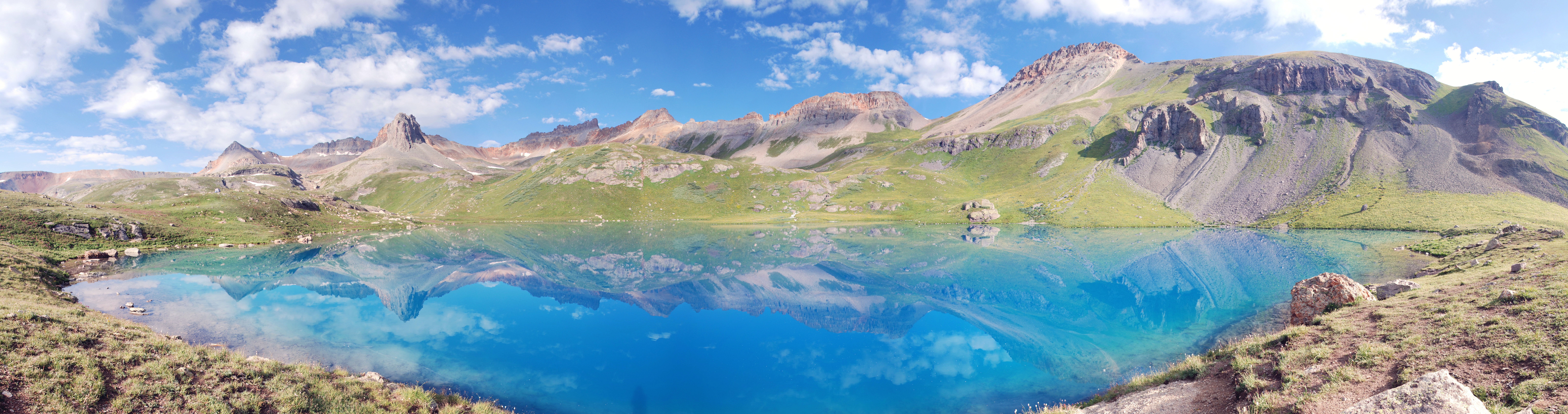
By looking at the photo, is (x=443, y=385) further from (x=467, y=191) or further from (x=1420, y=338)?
(x=467, y=191)

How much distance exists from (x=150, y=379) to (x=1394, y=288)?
154 feet

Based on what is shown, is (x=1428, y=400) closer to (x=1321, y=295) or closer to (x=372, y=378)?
(x=1321, y=295)

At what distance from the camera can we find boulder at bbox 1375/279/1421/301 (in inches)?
Result: 898

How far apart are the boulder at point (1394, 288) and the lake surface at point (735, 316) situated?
4.81 metres

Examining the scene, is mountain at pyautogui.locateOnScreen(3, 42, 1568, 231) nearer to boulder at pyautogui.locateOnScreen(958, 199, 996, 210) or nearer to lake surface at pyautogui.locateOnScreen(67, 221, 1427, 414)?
boulder at pyautogui.locateOnScreen(958, 199, 996, 210)

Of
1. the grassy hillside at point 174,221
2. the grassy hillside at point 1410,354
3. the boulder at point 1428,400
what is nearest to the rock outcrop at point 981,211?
the grassy hillside at point 1410,354

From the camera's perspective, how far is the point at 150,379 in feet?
40.5

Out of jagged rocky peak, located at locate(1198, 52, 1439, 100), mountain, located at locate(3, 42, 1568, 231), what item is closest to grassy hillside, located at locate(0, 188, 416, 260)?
mountain, located at locate(3, 42, 1568, 231)

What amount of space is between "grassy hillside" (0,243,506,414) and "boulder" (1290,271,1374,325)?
34512 millimetres

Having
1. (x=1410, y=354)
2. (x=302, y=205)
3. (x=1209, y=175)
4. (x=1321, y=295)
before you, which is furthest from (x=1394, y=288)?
(x=1209, y=175)

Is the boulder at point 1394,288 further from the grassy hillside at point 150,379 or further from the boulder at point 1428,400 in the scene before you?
the grassy hillside at point 150,379

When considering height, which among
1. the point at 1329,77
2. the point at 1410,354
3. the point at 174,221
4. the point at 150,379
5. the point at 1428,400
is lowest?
the point at 1410,354

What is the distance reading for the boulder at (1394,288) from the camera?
22.8 meters

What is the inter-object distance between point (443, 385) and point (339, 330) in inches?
497
